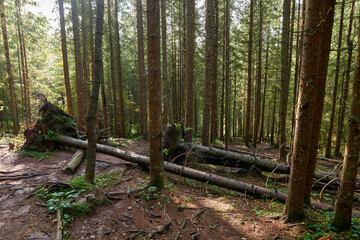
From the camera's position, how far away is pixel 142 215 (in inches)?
162

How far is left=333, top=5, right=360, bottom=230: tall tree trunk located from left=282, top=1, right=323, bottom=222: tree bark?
0.59 m

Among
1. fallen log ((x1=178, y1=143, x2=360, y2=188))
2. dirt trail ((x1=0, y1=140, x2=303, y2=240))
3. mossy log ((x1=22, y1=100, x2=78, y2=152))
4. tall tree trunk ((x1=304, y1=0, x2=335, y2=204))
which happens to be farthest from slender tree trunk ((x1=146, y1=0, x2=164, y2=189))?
mossy log ((x1=22, y1=100, x2=78, y2=152))

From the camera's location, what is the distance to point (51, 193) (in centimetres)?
434

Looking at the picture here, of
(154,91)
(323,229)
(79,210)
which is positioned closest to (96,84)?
(154,91)

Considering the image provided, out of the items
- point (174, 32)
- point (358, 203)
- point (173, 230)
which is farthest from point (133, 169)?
point (174, 32)

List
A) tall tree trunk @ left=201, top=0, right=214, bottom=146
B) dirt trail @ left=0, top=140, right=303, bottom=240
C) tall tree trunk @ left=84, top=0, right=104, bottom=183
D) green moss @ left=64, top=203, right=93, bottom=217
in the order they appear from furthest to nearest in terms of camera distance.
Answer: tall tree trunk @ left=201, top=0, right=214, bottom=146
tall tree trunk @ left=84, top=0, right=104, bottom=183
green moss @ left=64, top=203, right=93, bottom=217
dirt trail @ left=0, top=140, right=303, bottom=240

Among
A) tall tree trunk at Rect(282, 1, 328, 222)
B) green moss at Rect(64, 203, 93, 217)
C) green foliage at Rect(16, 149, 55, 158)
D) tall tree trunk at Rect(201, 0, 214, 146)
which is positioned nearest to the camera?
tall tree trunk at Rect(282, 1, 328, 222)

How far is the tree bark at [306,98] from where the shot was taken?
3264 millimetres

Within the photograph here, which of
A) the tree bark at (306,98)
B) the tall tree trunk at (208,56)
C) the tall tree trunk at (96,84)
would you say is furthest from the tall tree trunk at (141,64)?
the tree bark at (306,98)

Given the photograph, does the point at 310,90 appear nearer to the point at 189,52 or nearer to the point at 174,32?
the point at 189,52

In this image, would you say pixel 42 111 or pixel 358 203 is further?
pixel 42 111

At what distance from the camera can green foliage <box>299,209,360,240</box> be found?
131 inches

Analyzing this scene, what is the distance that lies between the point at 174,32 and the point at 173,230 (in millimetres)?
18560

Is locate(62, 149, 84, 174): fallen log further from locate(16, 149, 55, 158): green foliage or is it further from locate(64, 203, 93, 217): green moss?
locate(64, 203, 93, 217): green moss
